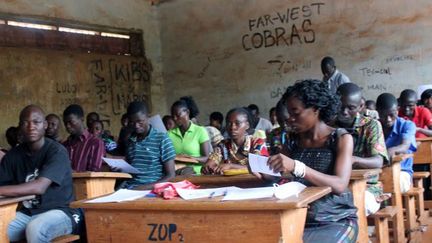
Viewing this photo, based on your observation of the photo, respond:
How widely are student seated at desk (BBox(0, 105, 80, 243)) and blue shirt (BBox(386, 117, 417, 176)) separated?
2784 millimetres

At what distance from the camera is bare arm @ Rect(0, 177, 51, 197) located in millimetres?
3209

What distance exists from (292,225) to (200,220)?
38 cm

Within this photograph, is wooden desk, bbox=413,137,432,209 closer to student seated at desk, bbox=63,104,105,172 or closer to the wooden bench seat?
the wooden bench seat

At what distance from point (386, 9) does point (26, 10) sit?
19.1 ft

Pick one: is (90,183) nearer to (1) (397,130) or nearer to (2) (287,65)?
(1) (397,130)

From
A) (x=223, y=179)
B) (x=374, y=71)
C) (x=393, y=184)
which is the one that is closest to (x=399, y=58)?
(x=374, y=71)

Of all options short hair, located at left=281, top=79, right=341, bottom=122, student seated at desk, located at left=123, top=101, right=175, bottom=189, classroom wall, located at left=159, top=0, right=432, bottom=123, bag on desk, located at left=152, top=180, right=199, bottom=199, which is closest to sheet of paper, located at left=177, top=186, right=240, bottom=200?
bag on desk, located at left=152, top=180, right=199, bottom=199

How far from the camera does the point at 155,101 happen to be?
11.3 m

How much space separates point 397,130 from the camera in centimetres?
480

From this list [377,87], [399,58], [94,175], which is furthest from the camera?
[377,87]

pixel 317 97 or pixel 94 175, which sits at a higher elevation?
pixel 317 97

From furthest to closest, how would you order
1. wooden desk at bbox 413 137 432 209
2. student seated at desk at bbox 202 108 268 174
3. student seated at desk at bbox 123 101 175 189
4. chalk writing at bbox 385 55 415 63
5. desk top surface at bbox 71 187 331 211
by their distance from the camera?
chalk writing at bbox 385 55 415 63
wooden desk at bbox 413 137 432 209
student seated at desk at bbox 123 101 175 189
student seated at desk at bbox 202 108 268 174
desk top surface at bbox 71 187 331 211

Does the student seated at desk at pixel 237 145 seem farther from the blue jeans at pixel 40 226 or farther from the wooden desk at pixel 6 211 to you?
the wooden desk at pixel 6 211

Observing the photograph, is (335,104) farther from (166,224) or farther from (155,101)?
(155,101)
